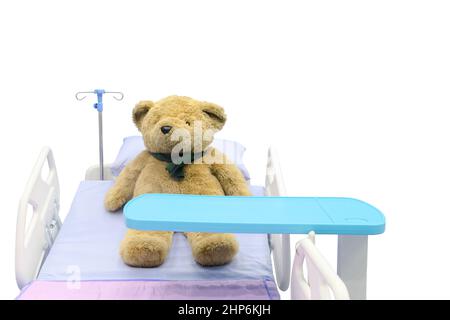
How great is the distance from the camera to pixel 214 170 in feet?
9.49

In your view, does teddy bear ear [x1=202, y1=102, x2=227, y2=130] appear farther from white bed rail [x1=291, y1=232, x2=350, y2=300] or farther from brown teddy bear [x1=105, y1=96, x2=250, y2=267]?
white bed rail [x1=291, y1=232, x2=350, y2=300]

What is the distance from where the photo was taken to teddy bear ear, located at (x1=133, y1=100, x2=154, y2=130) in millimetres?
2879

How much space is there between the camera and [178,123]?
8.88ft

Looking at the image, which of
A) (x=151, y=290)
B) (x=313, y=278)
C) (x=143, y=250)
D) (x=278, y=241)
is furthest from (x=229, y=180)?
(x=313, y=278)

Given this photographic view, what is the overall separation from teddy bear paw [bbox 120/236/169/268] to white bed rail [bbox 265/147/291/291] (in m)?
0.50

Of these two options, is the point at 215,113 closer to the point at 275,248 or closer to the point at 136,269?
the point at 275,248

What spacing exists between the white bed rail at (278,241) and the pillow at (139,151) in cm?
23

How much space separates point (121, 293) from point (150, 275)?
18 cm

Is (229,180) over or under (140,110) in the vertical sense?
under

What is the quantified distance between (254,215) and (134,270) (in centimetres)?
66

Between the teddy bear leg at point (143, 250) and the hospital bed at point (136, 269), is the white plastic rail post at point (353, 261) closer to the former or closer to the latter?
the hospital bed at point (136, 269)

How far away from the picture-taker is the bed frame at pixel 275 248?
6.10ft
